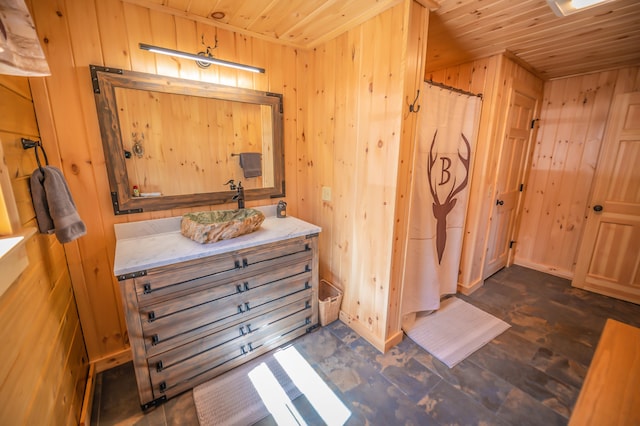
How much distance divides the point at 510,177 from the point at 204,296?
3.34 meters

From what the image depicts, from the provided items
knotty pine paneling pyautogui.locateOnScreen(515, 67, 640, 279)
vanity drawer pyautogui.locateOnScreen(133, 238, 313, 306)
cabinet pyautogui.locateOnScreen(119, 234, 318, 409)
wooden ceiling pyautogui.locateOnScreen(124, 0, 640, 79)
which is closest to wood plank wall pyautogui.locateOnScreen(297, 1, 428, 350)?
wooden ceiling pyautogui.locateOnScreen(124, 0, 640, 79)

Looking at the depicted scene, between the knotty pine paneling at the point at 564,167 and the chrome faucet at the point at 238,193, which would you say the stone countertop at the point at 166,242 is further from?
the knotty pine paneling at the point at 564,167

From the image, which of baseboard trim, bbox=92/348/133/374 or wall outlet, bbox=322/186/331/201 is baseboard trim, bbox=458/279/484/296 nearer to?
wall outlet, bbox=322/186/331/201

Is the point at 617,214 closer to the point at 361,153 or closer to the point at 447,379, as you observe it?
the point at 447,379

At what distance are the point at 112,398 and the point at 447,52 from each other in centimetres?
365

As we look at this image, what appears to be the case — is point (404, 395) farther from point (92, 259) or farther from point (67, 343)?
point (92, 259)

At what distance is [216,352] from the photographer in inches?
64.1

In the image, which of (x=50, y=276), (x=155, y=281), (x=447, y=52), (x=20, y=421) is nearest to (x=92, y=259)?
(x=50, y=276)

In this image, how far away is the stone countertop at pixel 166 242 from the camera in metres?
1.34

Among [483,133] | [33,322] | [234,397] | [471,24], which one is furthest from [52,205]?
[483,133]


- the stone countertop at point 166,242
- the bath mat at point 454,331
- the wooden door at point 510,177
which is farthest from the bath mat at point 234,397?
the wooden door at point 510,177

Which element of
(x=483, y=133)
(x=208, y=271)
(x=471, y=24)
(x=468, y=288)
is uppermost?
(x=471, y=24)

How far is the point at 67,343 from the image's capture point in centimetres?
129

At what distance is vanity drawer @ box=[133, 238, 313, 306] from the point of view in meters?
1.35
